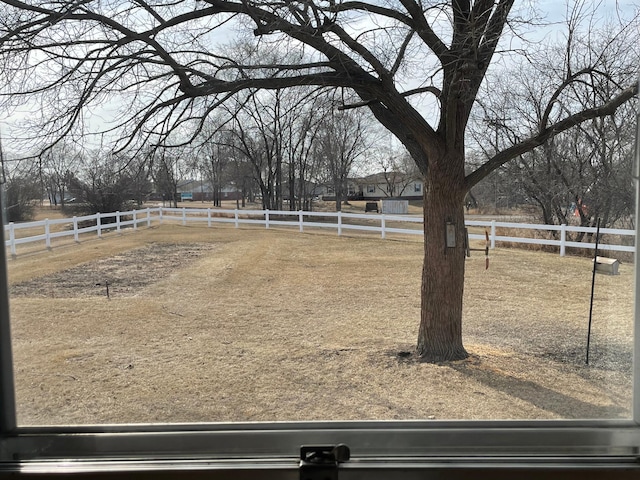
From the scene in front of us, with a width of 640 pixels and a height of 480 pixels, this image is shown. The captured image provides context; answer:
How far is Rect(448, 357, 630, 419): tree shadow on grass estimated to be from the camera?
105 centimetres

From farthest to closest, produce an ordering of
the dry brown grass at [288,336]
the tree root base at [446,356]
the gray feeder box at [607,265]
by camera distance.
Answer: the tree root base at [446,356] → the dry brown grass at [288,336] → the gray feeder box at [607,265]

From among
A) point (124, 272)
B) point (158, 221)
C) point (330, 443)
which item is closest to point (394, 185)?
point (158, 221)

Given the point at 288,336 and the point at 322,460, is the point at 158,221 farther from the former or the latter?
the point at 322,460

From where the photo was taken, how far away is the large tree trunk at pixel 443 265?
88.9 inches

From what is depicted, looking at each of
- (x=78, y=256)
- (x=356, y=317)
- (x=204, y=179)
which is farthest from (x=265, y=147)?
(x=78, y=256)

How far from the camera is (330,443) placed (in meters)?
0.69

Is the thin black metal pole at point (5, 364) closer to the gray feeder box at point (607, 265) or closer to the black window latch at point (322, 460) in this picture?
the black window latch at point (322, 460)

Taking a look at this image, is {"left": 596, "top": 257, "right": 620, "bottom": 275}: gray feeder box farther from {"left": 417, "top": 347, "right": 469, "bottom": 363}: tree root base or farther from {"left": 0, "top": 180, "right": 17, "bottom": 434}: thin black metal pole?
{"left": 0, "top": 180, "right": 17, "bottom": 434}: thin black metal pole

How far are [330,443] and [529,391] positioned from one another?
1.42 metres

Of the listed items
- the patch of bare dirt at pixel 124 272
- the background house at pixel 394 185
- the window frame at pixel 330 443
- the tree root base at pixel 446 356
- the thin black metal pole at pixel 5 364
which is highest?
the background house at pixel 394 185

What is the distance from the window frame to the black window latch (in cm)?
1

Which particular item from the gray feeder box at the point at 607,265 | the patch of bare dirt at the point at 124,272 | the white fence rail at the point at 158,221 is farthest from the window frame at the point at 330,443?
the patch of bare dirt at the point at 124,272

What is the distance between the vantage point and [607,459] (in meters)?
0.63

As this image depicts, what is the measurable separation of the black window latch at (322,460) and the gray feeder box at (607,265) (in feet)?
2.97
